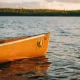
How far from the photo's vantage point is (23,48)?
54.1 feet

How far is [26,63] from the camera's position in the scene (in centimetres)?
1647

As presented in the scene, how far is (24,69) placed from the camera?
15.1 m

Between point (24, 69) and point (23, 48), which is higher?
point (23, 48)

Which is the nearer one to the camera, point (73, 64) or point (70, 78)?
point (70, 78)

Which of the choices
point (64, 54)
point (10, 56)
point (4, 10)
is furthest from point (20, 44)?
point (4, 10)

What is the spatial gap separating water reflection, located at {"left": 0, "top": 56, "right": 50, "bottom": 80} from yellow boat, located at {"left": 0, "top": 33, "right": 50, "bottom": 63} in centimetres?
37

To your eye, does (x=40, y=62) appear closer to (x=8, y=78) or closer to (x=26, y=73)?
(x=26, y=73)

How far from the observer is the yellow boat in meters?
15.4

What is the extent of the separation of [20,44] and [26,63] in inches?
52.7

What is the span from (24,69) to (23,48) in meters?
1.86

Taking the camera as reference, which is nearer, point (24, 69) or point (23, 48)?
point (24, 69)

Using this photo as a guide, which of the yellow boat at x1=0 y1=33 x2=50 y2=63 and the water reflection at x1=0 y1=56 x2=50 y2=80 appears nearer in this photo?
the water reflection at x1=0 y1=56 x2=50 y2=80

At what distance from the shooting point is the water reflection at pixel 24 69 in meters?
13.7

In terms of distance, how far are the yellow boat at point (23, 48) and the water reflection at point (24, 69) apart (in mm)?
370
